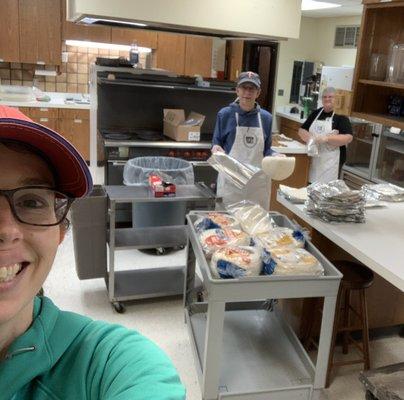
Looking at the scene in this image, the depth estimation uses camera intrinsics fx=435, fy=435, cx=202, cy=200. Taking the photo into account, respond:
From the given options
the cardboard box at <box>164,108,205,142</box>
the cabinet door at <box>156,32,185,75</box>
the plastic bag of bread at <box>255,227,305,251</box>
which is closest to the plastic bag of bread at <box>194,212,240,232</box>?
the plastic bag of bread at <box>255,227,305,251</box>

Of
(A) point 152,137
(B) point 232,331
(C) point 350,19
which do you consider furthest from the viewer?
(C) point 350,19

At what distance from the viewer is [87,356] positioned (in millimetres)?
780

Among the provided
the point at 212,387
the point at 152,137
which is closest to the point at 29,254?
the point at 212,387

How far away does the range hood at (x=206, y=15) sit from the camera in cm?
205

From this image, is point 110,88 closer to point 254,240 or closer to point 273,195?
point 273,195

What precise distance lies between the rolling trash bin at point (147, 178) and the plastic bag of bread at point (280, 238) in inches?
44.8

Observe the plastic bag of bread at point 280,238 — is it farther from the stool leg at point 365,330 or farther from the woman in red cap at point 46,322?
the woman in red cap at point 46,322

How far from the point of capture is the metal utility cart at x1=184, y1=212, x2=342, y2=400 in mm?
1789

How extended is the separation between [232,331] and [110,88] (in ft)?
8.36

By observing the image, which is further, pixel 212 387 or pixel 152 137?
pixel 152 137

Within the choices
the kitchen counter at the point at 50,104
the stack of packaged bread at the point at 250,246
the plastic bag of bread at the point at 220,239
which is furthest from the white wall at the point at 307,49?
the plastic bag of bread at the point at 220,239

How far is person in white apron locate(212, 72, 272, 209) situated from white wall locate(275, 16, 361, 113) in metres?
3.98

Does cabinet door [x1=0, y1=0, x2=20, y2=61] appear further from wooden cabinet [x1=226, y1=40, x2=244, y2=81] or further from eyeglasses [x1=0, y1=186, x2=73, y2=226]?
eyeglasses [x1=0, y1=186, x2=73, y2=226]

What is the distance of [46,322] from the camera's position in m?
0.80
